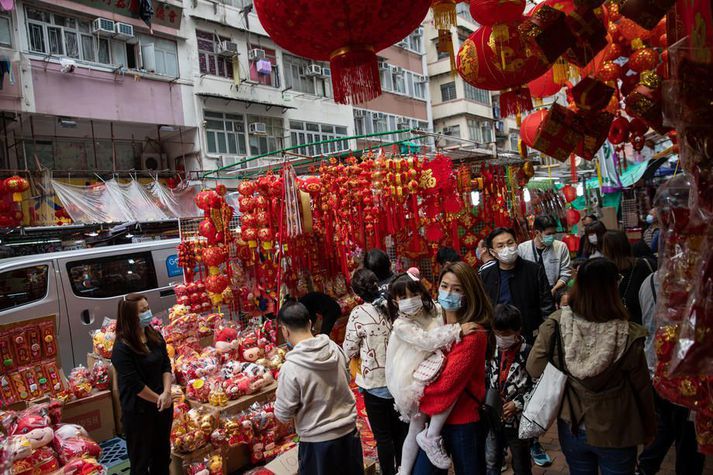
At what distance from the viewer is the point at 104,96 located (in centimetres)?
1236

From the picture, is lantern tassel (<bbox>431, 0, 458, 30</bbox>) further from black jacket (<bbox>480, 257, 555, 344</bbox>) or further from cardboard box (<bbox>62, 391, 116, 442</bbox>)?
cardboard box (<bbox>62, 391, 116, 442</bbox>)

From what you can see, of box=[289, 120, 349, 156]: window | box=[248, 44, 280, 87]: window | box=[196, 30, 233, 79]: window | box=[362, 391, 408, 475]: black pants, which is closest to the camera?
box=[362, 391, 408, 475]: black pants

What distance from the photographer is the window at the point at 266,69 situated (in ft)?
52.1

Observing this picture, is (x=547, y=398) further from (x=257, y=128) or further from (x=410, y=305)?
(x=257, y=128)

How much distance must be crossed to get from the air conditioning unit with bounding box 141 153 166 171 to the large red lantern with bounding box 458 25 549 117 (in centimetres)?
1245

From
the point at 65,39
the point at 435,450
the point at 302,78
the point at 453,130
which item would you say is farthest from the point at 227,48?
the point at 435,450

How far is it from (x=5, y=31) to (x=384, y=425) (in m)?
12.5

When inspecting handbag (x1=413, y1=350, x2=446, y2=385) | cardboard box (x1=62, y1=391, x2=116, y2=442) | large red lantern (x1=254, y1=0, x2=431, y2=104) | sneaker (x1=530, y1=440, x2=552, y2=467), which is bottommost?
sneaker (x1=530, y1=440, x2=552, y2=467)

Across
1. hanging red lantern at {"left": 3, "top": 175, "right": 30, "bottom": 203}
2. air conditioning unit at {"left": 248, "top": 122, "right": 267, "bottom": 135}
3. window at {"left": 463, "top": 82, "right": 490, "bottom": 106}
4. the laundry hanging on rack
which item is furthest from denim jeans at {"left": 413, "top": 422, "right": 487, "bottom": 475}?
window at {"left": 463, "top": 82, "right": 490, "bottom": 106}

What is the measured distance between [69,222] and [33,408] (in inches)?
344

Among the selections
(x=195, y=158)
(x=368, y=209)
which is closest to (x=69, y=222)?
(x=195, y=158)

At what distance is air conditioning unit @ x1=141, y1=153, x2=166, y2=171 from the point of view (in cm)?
1393

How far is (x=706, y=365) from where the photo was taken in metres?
1.05

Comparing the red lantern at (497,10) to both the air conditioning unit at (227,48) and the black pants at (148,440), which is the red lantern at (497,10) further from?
the air conditioning unit at (227,48)
